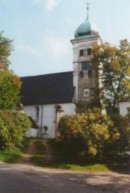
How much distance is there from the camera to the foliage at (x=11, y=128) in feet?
92.1

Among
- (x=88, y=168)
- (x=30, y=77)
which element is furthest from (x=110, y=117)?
(x=30, y=77)

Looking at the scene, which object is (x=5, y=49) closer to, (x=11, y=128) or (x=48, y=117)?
(x=48, y=117)

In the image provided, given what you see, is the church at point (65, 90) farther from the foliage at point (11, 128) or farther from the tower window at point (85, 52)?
the foliage at point (11, 128)

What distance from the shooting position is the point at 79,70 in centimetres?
4903

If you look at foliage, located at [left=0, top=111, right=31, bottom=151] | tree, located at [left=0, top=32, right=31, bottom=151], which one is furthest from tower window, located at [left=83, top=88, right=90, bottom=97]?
foliage, located at [left=0, top=111, right=31, bottom=151]

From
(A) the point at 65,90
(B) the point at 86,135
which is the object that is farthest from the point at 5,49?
(B) the point at 86,135

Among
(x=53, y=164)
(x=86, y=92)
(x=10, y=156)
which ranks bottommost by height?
(x=53, y=164)

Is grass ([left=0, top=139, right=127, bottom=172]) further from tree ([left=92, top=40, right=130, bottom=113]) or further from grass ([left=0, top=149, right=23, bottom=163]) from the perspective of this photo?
tree ([left=92, top=40, right=130, bottom=113])

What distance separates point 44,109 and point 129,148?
81.0ft

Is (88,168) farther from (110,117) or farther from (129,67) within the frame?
(129,67)

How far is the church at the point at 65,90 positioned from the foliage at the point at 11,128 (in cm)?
1410

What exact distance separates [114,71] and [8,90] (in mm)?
12573

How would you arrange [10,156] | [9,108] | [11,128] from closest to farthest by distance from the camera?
1. [10,156]
2. [11,128]
3. [9,108]

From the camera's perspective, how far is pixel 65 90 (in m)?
48.9
